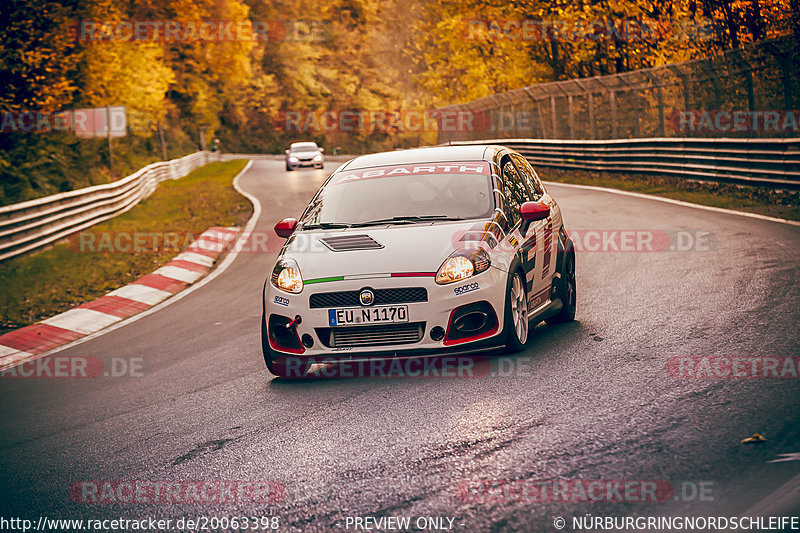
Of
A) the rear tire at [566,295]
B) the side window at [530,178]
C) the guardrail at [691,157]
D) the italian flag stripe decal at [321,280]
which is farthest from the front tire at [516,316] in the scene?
the guardrail at [691,157]

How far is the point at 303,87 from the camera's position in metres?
88.2

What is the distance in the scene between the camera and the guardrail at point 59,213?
14.1 m

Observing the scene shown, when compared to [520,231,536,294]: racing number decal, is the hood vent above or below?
above

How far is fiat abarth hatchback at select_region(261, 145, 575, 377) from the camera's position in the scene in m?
6.61

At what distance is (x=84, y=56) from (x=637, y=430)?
29.8 m

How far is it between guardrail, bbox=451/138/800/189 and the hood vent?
10.8 meters

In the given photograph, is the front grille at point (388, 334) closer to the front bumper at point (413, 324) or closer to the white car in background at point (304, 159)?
the front bumper at point (413, 324)

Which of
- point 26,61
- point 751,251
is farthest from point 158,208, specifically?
point 751,251
